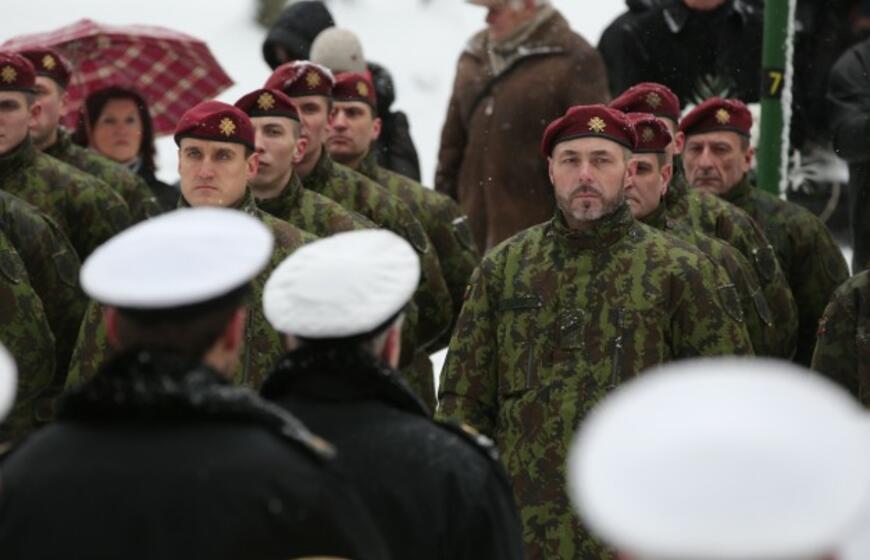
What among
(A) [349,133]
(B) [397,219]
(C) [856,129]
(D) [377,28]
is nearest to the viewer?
(B) [397,219]

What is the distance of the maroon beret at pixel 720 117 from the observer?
1125cm

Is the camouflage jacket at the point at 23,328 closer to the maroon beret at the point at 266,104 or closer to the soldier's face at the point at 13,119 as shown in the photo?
the maroon beret at the point at 266,104

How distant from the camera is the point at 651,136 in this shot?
9711mm

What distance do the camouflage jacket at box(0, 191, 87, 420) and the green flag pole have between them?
4.23 metres

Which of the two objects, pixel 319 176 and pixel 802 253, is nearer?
pixel 319 176

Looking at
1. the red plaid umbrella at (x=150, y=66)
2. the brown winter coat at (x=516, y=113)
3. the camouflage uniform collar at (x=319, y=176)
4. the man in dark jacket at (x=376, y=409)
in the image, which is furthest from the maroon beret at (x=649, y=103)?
the man in dark jacket at (x=376, y=409)

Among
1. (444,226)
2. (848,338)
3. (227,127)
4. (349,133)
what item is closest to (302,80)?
(349,133)

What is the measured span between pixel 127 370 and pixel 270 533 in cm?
38

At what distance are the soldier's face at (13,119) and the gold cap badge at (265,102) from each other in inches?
46.3

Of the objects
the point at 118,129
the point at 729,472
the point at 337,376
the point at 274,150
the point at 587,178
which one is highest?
the point at 729,472

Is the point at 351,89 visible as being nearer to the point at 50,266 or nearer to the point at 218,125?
the point at 50,266

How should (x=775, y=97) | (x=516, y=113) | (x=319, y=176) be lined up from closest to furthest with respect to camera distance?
(x=319, y=176), (x=775, y=97), (x=516, y=113)

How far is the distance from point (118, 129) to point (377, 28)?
34.9ft

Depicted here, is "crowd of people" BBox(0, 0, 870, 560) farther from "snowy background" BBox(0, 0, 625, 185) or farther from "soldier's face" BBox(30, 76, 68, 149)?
"snowy background" BBox(0, 0, 625, 185)
